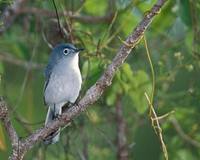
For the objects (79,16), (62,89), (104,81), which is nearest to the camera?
(104,81)

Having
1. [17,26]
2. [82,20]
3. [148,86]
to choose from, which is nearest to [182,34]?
[148,86]

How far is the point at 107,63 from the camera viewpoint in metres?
3.47

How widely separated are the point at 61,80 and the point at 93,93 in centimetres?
86

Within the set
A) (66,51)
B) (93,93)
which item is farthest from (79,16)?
(93,93)

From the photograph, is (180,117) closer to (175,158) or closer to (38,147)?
(175,158)

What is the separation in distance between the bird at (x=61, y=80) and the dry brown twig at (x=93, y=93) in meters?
0.62

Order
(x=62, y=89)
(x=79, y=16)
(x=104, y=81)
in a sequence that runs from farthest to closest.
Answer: (x=79, y=16), (x=62, y=89), (x=104, y=81)

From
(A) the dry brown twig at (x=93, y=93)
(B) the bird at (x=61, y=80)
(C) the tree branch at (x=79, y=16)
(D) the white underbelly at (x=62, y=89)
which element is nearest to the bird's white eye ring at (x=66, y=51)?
(B) the bird at (x=61, y=80)

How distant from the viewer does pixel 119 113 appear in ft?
14.0

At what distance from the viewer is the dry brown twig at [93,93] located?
256 centimetres

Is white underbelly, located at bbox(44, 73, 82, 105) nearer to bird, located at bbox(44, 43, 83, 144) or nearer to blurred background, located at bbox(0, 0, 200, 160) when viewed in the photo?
bird, located at bbox(44, 43, 83, 144)

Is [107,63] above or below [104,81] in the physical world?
above

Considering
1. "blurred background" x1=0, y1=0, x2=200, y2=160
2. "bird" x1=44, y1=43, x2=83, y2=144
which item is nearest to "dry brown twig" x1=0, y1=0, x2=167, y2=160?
"bird" x1=44, y1=43, x2=83, y2=144

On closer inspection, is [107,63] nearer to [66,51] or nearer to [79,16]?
[66,51]
